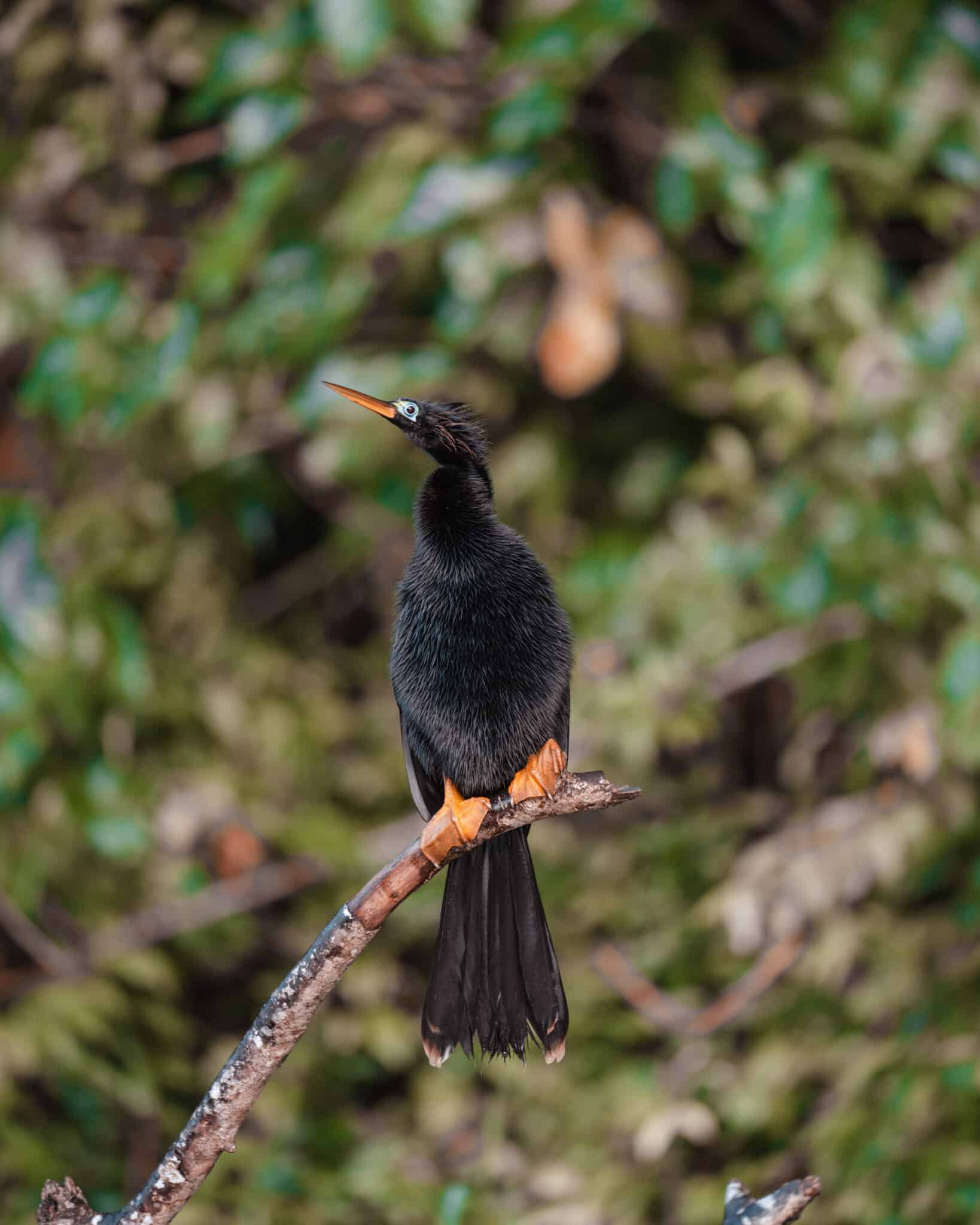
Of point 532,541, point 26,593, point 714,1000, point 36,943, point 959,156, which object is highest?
point 959,156

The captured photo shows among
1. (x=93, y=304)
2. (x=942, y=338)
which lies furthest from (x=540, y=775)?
(x=93, y=304)

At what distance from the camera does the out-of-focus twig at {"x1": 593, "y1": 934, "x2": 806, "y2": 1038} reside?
11.1ft

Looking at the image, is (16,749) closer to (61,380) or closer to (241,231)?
(61,380)

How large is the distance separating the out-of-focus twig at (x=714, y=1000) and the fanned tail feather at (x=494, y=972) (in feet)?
6.71

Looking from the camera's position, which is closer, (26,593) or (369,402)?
(369,402)

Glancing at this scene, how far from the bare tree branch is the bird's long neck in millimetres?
310

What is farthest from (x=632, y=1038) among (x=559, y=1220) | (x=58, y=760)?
(x=58, y=760)

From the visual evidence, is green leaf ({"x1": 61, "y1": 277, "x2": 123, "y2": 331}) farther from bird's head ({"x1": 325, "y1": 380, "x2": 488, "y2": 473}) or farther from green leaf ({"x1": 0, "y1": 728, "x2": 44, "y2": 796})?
bird's head ({"x1": 325, "y1": 380, "x2": 488, "y2": 473})

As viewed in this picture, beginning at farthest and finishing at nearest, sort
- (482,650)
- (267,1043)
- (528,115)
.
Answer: (528,115) < (482,650) < (267,1043)

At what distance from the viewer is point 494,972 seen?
136 centimetres

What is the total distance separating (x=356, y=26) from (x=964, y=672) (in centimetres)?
170

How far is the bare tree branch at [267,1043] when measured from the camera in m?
1.15

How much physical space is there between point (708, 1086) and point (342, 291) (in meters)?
2.06

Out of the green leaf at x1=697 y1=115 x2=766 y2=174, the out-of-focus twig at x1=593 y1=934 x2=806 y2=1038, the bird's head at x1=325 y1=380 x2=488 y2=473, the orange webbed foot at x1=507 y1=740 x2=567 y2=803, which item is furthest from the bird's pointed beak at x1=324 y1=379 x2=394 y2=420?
the out-of-focus twig at x1=593 y1=934 x2=806 y2=1038
